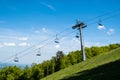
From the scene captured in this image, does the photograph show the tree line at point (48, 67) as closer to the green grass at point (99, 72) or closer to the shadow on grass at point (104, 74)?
the green grass at point (99, 72)

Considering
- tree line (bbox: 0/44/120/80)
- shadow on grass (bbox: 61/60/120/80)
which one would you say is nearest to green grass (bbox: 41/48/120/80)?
shadow on grass (bbox: 61/60/120/80)

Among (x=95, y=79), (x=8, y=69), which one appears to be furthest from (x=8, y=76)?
(x=95, y=79)

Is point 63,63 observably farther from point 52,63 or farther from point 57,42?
point 57,42

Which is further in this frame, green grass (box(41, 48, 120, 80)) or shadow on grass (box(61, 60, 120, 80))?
green grass (box(41, 48, 120, 80))

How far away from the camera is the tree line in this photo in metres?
119

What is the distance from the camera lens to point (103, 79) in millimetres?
23797

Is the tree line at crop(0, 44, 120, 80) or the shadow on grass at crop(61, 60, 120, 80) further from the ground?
the tree line at crop(0, 44, 120, 80)

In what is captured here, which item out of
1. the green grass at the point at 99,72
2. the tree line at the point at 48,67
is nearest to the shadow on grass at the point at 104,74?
the green grass at the point at 99,72

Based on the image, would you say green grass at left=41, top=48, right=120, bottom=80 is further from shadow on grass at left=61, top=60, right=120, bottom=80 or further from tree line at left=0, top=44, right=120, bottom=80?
tree line at left=0, top=44, right=120, bottom=80

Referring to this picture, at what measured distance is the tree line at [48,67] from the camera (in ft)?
391

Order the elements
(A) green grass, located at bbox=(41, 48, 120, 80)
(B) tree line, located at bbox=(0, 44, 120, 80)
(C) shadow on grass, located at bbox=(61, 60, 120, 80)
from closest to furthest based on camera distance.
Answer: (C) shadow on grass, located at bbox=(61, 60, 120, 80)
(A) green grass, located at bbox=(41, 48, 120, 80)
(B) tree line, located at bbox=(0, 44, 120, 80)

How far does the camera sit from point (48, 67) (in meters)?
123

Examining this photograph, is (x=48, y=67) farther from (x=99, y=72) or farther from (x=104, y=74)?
(x=104, y=74)

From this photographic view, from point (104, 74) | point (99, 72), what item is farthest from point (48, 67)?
point (104, 74)
